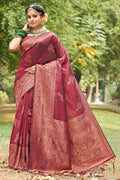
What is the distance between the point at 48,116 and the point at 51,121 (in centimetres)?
8

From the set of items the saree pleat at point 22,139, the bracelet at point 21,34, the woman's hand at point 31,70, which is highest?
the bracelet at point 21,34

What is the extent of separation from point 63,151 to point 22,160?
59 cm

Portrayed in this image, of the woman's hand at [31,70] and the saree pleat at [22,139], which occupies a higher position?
the woman's hand at [31,70]

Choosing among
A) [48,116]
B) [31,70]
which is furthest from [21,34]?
[48,116]

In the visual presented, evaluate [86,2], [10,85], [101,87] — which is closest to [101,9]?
[86,2]

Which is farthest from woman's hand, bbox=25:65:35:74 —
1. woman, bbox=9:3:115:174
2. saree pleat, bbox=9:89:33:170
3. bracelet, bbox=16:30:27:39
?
bracelet, bbox=16:30:27:39

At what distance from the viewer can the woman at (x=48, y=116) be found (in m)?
4.70

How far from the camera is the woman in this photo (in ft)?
15.4

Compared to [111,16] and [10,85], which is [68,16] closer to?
[111,16]

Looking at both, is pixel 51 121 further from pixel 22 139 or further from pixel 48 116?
pixel 22 139

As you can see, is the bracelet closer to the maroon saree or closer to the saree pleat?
the maroon saree

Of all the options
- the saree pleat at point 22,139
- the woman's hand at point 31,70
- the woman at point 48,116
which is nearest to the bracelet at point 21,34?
the woman at point 48,116

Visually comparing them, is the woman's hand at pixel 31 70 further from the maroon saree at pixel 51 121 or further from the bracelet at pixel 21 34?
the bracelet at pixel 21 34

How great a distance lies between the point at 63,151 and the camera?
4758 mm
